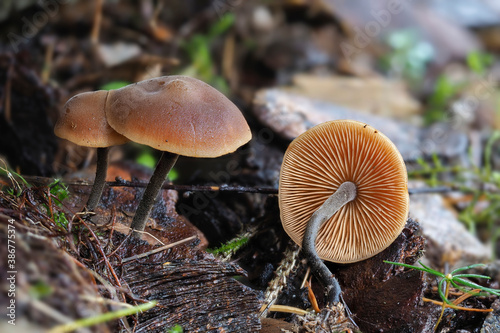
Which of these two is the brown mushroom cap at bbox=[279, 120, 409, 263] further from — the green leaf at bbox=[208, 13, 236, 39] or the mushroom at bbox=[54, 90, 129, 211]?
the green leaf at bbox=[208, 13, 236, 39]

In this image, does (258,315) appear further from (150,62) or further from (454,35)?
(454,35)

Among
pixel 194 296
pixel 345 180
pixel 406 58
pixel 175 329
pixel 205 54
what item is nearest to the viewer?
pixel 175 329

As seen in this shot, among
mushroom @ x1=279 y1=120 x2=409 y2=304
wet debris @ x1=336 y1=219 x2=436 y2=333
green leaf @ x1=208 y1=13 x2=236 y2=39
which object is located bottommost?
wet debris @ x1=336 y1=219 x2=436 y2=333

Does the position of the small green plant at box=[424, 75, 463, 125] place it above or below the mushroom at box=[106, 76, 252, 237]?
below

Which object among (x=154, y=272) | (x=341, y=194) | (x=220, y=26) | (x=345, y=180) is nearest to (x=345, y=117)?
(x=345, y=180)

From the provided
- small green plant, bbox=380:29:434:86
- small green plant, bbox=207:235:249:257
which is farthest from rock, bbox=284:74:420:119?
small green plant, bbox=207:235:249:257

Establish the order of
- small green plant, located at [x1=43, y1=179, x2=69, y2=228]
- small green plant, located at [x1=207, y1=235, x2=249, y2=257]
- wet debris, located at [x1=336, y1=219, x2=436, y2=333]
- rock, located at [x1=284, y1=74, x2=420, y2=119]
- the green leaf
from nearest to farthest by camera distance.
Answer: small green plant, located at [x1=43, y1=179, x2=69, y2=228] → wet debris, located at [x1=336, y1=219, x2=436, y2=333] → small green plant, located at [x1=207, y1=235, x2=249, y2=257] → rock, located at [x1=284, y1=74, x2=420, y2=119] → the green leaf

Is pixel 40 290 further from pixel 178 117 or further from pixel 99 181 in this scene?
pixel 99 181
